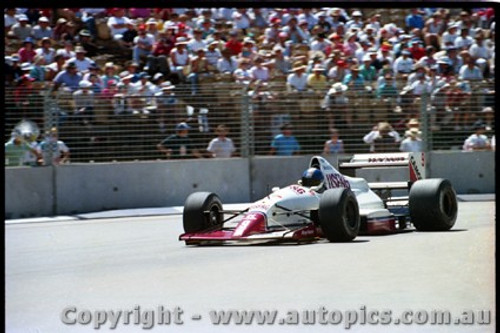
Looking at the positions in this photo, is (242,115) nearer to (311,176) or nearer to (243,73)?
(311,176)

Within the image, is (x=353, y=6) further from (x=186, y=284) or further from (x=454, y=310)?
(x=186, y=284)

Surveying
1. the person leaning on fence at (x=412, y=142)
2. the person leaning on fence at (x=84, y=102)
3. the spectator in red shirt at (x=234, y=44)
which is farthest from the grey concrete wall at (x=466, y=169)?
the person leaning on fence at (x=84, y=102)

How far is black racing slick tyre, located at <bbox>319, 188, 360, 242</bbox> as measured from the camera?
24.5 ft

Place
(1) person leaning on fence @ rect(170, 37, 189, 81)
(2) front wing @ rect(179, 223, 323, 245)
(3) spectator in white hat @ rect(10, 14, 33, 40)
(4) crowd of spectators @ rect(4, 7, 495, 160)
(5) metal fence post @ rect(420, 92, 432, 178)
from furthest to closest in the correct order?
1. (2) front wing @ rect(179, 223, 323, 245)
2. (5) metal fence post @ rect(420, 92, 432, 178)
3. (1) person leaning on fence @ rect(170, 37, 189, 81)
4. (4) crowd of spectators @ rect(4, 7, 495, 160)
5. (3) spectator in white hat @ rect(10, 14, 33, 40)

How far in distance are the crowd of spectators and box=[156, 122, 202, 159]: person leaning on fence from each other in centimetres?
6

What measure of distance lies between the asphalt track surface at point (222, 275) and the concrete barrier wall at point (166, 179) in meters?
0.14

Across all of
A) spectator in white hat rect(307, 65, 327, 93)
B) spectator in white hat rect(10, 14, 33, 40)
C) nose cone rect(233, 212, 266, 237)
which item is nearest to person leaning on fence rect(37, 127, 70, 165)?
spectator in white hat rect(10, 14, 33, 40)

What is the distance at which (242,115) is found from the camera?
609 cm

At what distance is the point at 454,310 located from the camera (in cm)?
404

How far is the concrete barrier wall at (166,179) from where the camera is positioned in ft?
16.0

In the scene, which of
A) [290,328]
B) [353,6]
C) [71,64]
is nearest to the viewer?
[353,6]

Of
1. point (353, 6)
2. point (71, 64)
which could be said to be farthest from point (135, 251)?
point (353, 6)

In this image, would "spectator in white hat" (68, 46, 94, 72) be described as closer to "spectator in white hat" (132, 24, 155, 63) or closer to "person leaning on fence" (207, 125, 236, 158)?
"spectator in white hat" (132, 24, 155, 63)

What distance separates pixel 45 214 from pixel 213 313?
267cm
